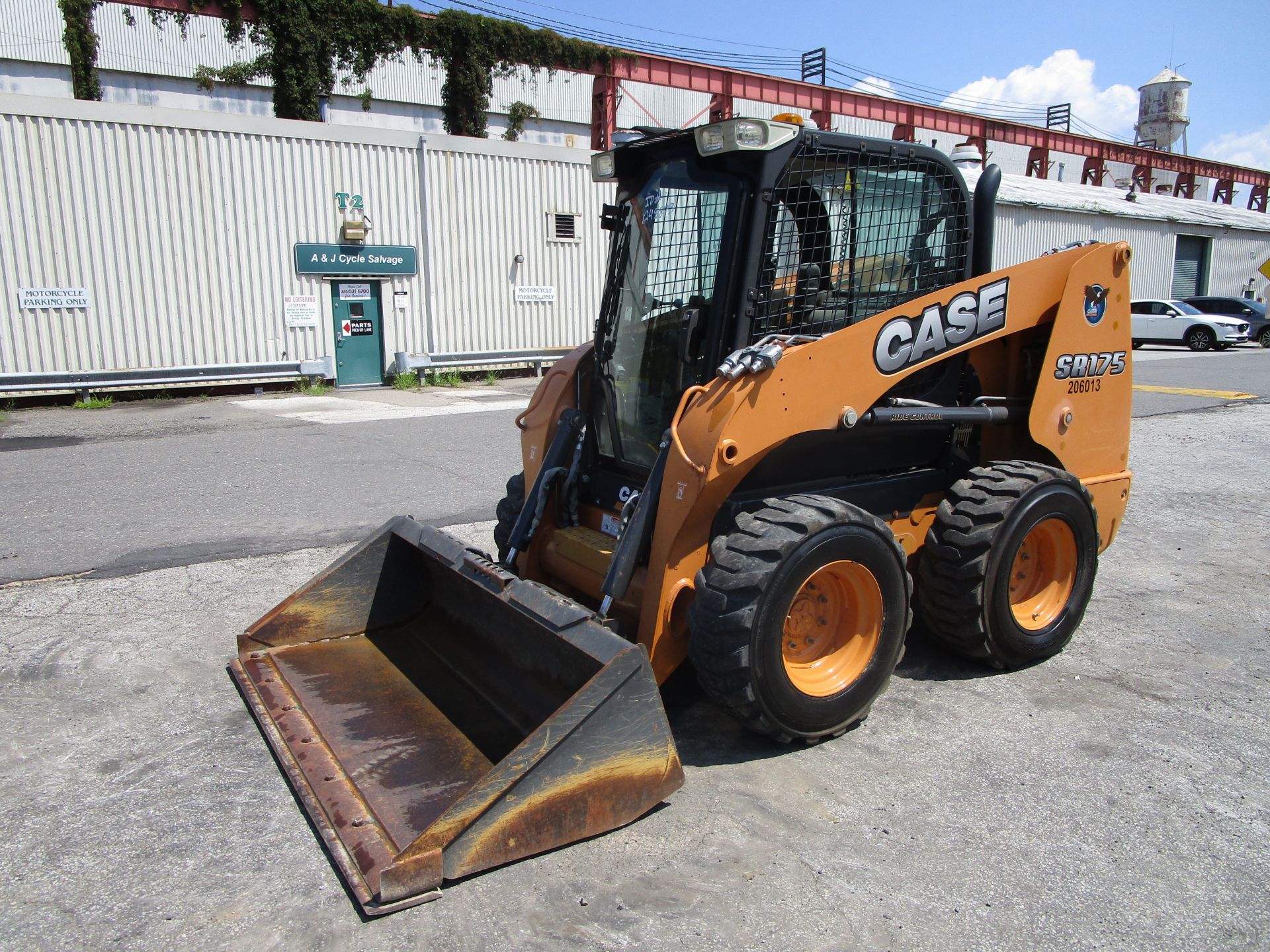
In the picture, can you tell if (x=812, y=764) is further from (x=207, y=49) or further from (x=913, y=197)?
(x=207, y=49)

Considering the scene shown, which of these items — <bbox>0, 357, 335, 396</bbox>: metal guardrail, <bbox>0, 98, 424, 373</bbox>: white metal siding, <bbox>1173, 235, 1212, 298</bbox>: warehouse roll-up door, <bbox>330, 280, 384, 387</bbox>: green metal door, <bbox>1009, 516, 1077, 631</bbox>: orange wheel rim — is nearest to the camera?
<bbox>1009, 516, 1077, 631</bbox>: orange wheel rim

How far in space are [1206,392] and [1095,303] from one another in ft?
44.7

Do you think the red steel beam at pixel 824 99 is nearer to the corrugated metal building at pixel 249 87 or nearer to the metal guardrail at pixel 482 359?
the corrugated metal building at pixel 249 87

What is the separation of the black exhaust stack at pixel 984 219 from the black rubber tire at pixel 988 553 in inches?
39.1

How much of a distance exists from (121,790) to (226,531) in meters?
3.79

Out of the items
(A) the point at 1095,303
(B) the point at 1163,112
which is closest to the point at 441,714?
(A) the point at 1095,303

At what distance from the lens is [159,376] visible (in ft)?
50.8

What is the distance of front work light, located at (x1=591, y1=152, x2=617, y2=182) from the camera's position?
455 centimetres

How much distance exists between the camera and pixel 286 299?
16.5m

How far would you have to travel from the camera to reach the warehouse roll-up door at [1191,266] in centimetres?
3550

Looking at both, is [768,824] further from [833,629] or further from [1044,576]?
[1044,576]

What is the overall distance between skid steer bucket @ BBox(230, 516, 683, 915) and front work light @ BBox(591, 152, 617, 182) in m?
1.93

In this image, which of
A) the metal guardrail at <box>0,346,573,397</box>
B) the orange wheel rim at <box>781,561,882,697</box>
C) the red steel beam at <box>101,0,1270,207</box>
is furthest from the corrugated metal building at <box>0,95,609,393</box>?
the orange wheel rim at <box>781,561,882,697</box>

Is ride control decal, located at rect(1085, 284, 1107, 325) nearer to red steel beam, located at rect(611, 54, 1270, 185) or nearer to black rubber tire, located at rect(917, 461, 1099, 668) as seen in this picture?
black rubber tire, located at rect(917, 461, 1099, 668)
